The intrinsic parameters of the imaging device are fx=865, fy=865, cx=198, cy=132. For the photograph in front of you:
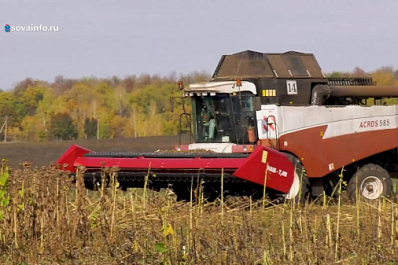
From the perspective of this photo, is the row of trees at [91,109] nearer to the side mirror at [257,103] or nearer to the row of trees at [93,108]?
the row of trees at [93,108]

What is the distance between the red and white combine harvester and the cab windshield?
2 cm

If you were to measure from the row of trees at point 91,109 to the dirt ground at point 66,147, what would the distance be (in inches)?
206

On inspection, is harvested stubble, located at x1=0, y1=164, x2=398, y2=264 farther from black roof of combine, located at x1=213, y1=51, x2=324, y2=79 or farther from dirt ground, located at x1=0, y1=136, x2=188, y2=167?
dirt ground, located at x1=0, y1=136, x2=188, y2=167

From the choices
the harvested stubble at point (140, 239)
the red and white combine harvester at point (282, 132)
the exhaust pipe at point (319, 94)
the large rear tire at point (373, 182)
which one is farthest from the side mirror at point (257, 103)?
the harvested stubble at point (140, 239)

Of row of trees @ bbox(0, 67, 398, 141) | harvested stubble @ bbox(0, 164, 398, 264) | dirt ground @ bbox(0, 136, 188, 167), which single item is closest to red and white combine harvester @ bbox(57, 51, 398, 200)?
harvested stubble @ bbox(0, 164, 398, 264)

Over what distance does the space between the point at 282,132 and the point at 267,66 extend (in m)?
1.46

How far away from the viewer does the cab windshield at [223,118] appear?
14.1 m

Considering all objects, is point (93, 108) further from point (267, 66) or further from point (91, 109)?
point (267, 66)

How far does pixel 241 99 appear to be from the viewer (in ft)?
46.6

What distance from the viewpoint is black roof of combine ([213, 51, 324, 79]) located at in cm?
1470

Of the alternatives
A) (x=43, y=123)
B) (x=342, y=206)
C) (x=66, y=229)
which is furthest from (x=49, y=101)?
(x=66, y=229)

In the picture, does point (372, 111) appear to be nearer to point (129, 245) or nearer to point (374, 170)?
point (374, 170)

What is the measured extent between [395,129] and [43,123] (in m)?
30.7

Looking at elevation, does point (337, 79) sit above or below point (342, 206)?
above
